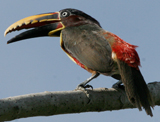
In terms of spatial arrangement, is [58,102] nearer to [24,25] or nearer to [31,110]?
[31,110]

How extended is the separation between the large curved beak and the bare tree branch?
1.76 metres

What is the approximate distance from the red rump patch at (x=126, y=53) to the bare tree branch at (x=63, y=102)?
1.84 ft

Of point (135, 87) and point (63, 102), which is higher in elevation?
point (63, 102)

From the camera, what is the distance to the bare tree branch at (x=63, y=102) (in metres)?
3.36

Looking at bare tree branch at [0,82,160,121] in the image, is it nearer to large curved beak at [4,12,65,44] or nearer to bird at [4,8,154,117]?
bird at [4,8,154,117]

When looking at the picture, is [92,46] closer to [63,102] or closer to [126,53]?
[126,53]

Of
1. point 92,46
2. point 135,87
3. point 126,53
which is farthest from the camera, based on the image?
point 92,46

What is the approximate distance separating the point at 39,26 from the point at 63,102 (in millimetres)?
2361

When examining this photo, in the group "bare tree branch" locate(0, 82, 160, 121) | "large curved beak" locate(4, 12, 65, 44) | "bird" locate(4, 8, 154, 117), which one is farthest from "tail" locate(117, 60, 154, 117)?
"large curved beak" locate(4, 12, 65, 44)

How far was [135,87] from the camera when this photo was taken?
434 cm

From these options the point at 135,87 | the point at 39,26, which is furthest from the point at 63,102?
the point at 39,26

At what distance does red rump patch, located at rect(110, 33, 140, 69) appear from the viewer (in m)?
4.50

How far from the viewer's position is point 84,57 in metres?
4.88

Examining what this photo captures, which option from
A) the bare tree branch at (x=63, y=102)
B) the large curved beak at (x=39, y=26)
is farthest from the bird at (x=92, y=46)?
the bare tree branch at (x=63, y=102)
